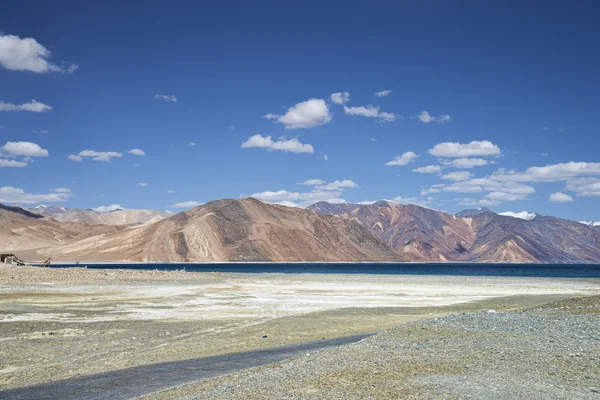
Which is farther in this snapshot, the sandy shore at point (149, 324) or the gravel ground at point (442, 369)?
the sandy shore at point (149, 324)

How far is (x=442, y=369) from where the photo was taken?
1374cm

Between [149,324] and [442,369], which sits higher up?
[442,369]

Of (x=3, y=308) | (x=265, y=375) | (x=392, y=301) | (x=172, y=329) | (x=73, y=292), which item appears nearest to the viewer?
(x=265, y=375)

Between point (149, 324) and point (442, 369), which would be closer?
point (442, 369)

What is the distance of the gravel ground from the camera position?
11.7m

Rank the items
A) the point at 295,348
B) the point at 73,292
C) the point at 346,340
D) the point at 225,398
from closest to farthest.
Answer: the point at 225,398 → the point at 295,348 → the point at 346,340 → the point at 73,292

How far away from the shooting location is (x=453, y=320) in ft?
73.0

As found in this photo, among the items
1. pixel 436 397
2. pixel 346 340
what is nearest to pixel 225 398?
pixel 436 397

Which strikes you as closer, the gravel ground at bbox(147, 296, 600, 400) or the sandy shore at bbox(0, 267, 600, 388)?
the gravel ground at bbox(147, 296, 600, 400)

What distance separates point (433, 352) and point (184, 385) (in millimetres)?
7163

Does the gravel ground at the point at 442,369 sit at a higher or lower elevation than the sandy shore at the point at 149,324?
higher

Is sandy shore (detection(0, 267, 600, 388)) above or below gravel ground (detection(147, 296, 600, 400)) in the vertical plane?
below

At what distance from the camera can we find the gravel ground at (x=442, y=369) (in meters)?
11.7

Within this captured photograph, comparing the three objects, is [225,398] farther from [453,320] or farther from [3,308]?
[3,308]
